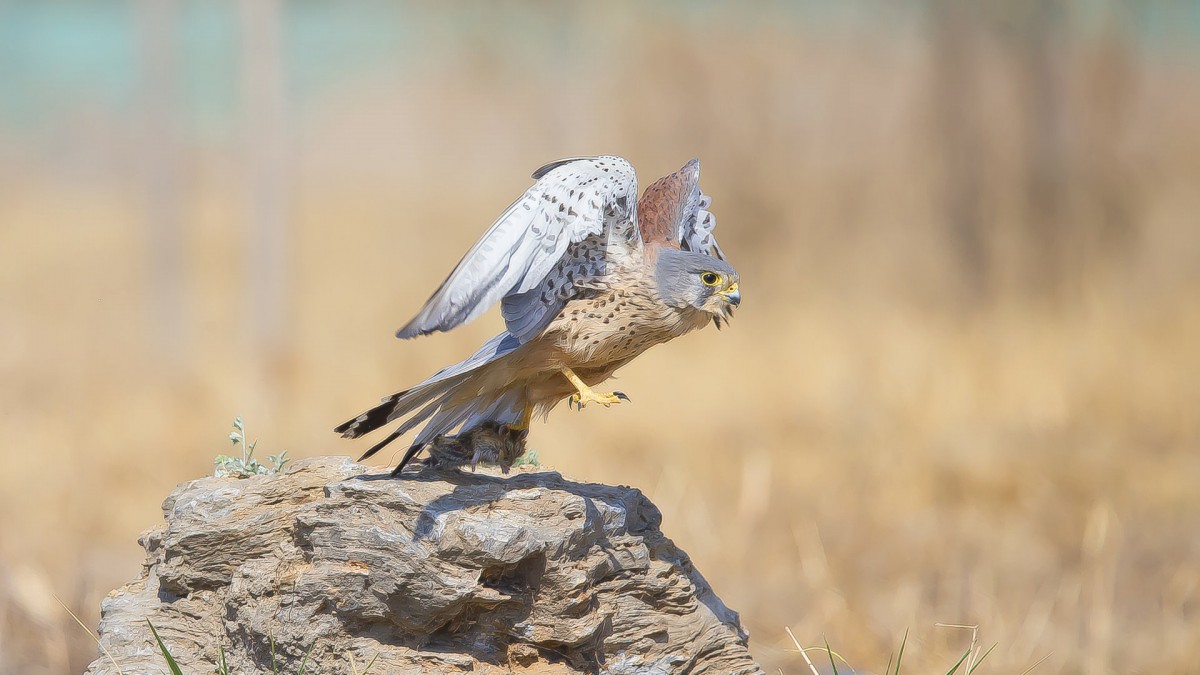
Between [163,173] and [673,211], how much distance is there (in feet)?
20.9

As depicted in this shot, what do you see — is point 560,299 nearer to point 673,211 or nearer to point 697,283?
point 697,283

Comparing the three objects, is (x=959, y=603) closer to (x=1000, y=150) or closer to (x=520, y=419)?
(x=520, y=419)

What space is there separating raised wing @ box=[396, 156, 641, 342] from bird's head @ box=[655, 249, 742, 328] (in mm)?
154

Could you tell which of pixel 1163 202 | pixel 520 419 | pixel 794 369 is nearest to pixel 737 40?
pixel 1163 202

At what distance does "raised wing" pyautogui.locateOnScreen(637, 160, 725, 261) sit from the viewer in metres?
3.26

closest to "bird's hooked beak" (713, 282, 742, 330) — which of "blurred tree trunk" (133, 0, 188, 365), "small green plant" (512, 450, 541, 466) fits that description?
"small green plant" (512, 450, 541, 466)

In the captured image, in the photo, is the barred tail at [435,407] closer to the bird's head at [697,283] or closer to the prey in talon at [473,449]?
the prey in talon at [473,449]

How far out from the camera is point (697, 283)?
2.91 meters

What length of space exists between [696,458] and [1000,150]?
6447mm

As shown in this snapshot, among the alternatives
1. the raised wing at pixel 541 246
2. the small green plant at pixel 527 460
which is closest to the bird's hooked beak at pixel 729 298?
the raised wing at pixel 541 246

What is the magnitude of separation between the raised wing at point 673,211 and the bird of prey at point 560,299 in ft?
0.51

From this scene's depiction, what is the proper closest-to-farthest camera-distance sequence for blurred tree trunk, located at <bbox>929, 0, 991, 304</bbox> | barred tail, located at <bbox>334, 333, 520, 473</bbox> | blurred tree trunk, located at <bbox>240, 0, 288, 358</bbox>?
1. barred tail, located at <bbox>334, 333, 520, 473</bbox>
2. blurred tree trunk, located at <bbox>240, 0, 288, 358</bbox>
3. blurred tree trunk, located at <bbox>929, 0, 991, 304</bbox>

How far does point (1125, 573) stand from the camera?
17.8ft

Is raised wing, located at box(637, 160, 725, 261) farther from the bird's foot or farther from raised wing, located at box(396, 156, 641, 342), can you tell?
the bird's foot
